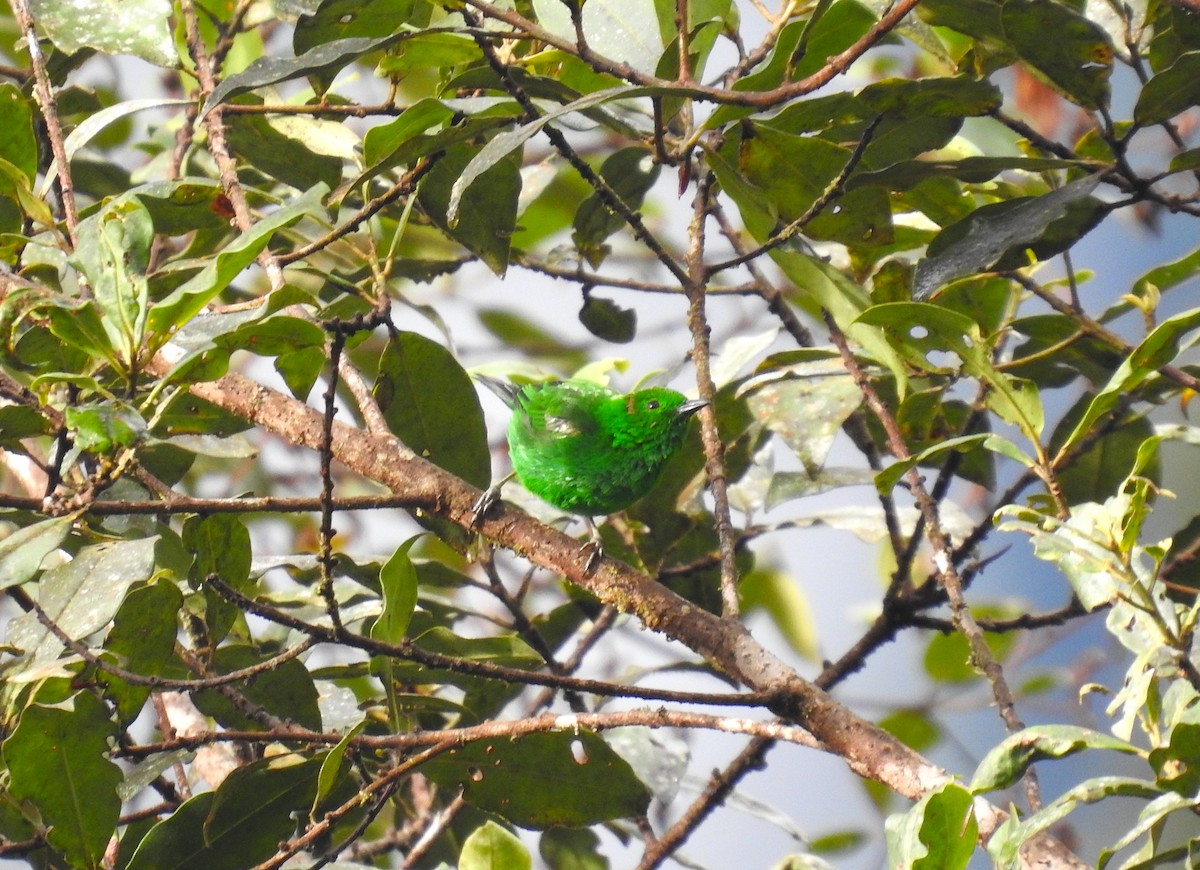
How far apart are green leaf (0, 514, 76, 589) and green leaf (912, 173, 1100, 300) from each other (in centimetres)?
145

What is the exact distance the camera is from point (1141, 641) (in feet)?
5.65

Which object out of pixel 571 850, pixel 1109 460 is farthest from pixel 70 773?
pixel 1109 460

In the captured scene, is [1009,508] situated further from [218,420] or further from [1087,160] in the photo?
[218,420]

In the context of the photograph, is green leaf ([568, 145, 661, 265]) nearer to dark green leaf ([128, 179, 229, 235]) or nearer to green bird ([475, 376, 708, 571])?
green bird ([475, 376, 708, 571])

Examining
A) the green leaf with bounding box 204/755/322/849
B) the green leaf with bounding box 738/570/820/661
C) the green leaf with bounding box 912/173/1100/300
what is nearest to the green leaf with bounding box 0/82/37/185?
the green leaf with bounding box 204/755/322/849

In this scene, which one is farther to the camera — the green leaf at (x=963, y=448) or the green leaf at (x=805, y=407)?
the green leaf at (x=805, y=407)

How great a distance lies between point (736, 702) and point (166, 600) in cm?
95

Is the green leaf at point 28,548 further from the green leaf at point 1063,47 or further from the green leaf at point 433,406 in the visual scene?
the green leaf at point 1063,47

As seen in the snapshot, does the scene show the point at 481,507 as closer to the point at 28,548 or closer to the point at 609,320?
the point at 28,548

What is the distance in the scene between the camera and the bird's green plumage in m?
3.12

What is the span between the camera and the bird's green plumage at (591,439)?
3123 millimetres

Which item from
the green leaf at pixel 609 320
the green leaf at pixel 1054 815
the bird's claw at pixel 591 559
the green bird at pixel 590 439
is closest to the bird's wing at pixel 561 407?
the green bird at pixel 590 439

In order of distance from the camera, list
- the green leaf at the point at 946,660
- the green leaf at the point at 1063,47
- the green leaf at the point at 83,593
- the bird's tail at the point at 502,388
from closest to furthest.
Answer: the green leaf at the point at 83,593 < the green leaf at the point at 1063,47 < the bird's tail at the point at 502,388 < the green leaf at the point at 946,660

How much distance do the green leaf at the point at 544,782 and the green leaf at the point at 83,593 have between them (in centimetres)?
64
